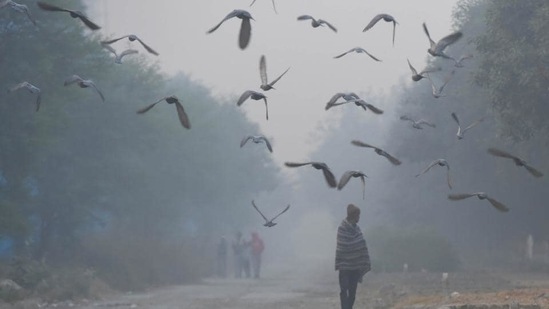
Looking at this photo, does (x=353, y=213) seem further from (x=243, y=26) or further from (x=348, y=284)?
(x=243, y=26)

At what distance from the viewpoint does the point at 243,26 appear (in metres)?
9.29

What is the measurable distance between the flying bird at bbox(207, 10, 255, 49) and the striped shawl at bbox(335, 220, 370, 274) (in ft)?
16.6

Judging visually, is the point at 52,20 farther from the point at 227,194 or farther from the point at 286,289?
the point at 227,194

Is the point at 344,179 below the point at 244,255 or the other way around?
below

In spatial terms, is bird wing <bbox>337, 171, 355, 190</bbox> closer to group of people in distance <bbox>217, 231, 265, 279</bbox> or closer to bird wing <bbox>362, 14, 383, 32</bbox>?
bird wing <bbox>362, 14, 383, 32</bbox>

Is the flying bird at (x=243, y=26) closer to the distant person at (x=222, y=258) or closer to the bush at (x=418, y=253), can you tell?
the bush at (x=418, y=253)

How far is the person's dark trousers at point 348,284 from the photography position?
14.1m

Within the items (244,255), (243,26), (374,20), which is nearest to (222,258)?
(244,255)

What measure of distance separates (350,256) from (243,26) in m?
5.69

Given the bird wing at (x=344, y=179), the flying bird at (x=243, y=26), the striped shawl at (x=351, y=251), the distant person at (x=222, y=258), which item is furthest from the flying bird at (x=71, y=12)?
the distant person at (x=222, y=258)

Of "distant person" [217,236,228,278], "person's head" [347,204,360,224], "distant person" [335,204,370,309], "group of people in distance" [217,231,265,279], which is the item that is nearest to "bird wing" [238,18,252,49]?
"person's head" [347,204,360,224]

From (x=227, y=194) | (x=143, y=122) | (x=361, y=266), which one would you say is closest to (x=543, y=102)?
(x=361, y=266)

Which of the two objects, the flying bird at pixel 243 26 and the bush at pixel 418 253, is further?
the bush at pixel 418 253

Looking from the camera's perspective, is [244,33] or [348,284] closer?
[244,33]
